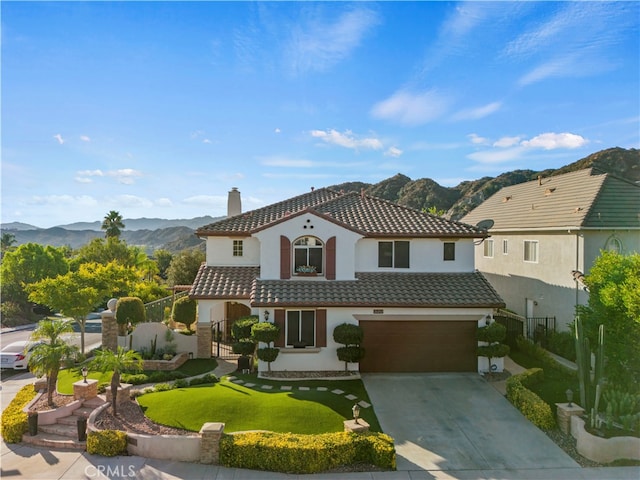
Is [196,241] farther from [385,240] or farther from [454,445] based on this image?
[454,445]

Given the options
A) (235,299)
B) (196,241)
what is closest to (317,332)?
(235,299)

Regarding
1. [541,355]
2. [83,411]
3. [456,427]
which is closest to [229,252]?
[83,411]

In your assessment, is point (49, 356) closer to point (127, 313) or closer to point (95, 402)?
point (95, 402)

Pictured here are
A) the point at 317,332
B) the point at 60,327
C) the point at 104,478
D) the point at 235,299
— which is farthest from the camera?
the point at 235,299

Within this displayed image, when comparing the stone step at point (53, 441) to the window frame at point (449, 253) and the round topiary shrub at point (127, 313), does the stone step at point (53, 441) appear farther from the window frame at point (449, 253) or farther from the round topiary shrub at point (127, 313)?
the window frame at point (449, 253)

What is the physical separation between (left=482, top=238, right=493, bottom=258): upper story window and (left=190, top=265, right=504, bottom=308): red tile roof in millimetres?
9676

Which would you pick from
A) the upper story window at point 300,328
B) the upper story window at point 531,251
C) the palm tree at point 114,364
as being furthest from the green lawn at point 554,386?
the palm tree at point 114,364

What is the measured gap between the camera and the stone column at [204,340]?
780 inches

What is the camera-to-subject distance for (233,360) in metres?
19.5

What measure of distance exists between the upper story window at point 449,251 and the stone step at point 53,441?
16.6m

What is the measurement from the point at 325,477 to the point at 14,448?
9.52 m

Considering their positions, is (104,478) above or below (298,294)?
below

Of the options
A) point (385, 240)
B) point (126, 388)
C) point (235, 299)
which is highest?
point (385, 240)

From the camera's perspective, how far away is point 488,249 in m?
29.0
